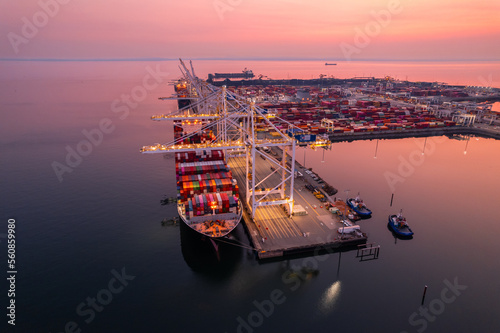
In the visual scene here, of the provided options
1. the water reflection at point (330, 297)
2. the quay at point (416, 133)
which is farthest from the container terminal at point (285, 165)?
the water reflection at point (330, 297)

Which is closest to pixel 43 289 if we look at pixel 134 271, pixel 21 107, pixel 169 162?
pixel 134 271

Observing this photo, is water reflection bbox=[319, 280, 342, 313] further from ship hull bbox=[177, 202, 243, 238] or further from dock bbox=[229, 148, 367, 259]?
ship hull bbox=[177, 202, 243, 238]

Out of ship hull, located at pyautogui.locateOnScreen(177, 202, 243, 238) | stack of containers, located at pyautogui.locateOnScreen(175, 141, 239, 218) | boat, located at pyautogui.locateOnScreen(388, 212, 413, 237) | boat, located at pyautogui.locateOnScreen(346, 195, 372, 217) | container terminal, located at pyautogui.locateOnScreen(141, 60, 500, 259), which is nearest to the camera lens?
ship hull, located at pyautogui.locateOnScreen(177, 202, 243, 238)

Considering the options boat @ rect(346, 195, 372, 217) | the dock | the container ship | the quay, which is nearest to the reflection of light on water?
the dock

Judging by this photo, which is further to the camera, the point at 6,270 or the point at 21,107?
the point at 21,107

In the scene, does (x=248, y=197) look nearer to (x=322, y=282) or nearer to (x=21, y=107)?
(x=322, y=282)

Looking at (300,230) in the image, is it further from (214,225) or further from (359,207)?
(359,207)
